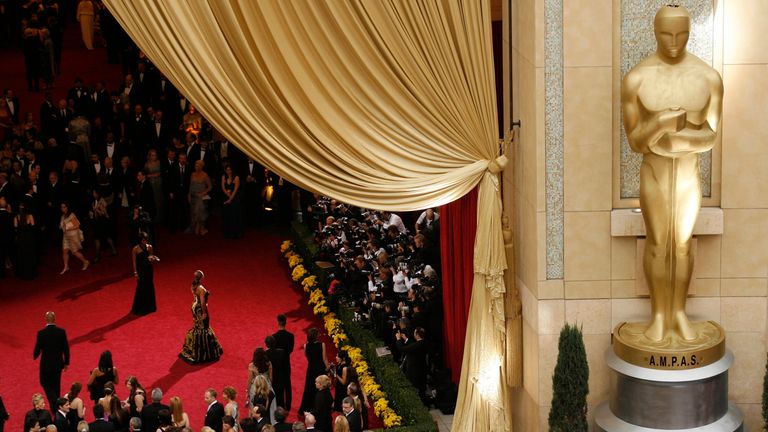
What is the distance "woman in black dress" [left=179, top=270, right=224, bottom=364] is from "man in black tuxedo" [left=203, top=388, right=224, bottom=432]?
2.69 metres

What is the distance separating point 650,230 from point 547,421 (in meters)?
2.22

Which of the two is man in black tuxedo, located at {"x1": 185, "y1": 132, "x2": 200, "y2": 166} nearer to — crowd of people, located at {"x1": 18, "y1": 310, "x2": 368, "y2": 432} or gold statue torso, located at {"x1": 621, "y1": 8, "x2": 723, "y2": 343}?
crowd of people, located at {"x1": 18, "y1": 310, "x2": 368, "y2": 432}

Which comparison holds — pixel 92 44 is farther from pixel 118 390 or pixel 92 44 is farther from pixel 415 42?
pixel 415 42

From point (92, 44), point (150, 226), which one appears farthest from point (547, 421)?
point (92, 44)

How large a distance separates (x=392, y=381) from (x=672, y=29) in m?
5.99

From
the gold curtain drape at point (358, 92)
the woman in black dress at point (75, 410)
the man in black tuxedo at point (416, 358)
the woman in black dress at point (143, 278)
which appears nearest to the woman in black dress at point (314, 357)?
the man in black tuxedo at point (416, 358)

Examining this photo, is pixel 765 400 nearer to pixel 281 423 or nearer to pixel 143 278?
pixel 281 423

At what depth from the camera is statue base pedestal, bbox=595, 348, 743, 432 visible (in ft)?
38.1

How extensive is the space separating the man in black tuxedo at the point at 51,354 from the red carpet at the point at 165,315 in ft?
1.55

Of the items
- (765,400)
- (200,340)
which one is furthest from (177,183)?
(765,400)

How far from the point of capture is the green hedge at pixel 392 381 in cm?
1448

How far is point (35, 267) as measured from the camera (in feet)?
68.9

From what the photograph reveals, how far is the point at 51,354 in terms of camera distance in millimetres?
16125

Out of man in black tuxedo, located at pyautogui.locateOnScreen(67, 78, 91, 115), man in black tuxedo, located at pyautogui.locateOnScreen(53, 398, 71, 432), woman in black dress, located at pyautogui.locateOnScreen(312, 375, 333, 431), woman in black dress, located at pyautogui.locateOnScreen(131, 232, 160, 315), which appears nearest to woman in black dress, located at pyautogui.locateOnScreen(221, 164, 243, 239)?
woman in black dress, located at pyautogui.locateOnScreen(131, 232, 160, 315)
